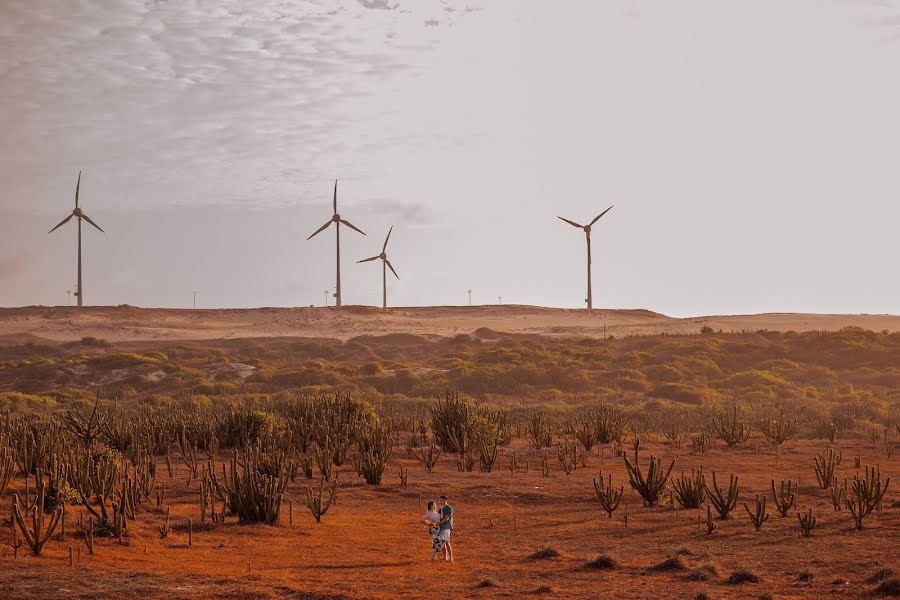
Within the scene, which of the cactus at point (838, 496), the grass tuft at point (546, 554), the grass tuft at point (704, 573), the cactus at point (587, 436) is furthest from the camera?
the cactus at point (587, 436)

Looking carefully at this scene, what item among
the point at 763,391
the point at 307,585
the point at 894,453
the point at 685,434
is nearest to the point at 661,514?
the point at 307,585

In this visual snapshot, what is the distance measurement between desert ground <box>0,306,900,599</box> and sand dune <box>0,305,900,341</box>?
24573 millimetres

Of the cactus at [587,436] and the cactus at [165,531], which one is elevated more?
the cactus at [587,436]

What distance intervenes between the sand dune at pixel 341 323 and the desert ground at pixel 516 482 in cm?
2457

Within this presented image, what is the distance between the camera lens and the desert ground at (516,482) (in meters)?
10.3

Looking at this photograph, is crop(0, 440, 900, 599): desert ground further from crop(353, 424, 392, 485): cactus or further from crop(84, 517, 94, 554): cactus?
crop(353, 424, 392, 485): cactus

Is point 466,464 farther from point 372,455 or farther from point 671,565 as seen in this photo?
point 671,565

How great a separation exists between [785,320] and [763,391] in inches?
2254

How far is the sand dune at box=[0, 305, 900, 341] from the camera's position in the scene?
80812 mm

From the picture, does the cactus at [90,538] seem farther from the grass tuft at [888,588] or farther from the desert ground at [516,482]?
the grass tuft at [888,588]

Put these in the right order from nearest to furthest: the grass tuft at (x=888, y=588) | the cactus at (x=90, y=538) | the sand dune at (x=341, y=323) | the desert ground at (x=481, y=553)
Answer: the grass tuft at (x=888, y=588), the desert ground at (x=481, y=553), the cactus at (x=90, y=538), the sand dune at (x=341, y=323)

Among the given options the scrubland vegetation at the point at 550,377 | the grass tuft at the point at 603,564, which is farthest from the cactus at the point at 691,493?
the scrubland vegetation at the point at 550,377

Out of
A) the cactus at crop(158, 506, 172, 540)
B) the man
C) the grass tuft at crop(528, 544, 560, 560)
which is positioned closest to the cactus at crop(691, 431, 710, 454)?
the grass tuft at crop(528, 544, 560, 560)

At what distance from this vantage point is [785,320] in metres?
96.1
